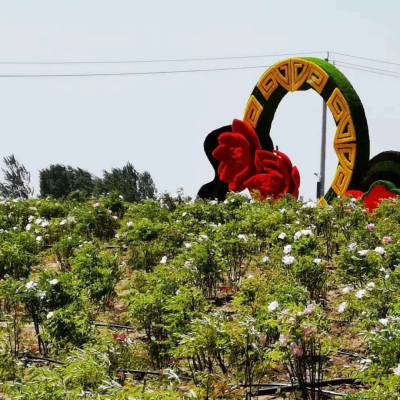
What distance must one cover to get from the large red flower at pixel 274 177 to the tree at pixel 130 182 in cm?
2548

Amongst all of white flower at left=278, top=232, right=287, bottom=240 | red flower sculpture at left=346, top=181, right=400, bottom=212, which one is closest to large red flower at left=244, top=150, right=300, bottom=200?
red flower sculpture at left=346, top=181, right=400, bottom=212

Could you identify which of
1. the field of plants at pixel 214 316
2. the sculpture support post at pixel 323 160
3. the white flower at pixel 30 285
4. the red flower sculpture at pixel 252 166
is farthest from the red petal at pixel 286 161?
the sculpture support post at pixel 323 160

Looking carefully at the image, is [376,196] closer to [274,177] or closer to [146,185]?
[274,177]

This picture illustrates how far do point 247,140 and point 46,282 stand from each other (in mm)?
11152

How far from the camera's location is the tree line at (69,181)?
42688 millimetres

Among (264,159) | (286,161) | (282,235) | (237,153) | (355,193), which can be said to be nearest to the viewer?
(282,235)

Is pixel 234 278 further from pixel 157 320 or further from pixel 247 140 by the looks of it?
pixel 247 140

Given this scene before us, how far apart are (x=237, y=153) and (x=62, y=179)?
28.9m

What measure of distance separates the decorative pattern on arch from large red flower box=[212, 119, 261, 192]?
1.72 metres

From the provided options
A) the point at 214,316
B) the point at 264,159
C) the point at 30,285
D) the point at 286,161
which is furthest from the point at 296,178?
the point at 214,316

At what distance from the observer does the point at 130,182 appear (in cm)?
4294

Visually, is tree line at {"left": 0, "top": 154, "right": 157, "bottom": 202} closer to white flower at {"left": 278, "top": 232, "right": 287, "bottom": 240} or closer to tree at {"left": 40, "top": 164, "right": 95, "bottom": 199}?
tree at {"left": 40, "top": 164, "right": 95, "bottom": 199}

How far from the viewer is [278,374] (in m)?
6.43

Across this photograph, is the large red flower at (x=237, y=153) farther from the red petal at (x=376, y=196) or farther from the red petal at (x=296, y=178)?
the red petal at (x=376, y=196)
